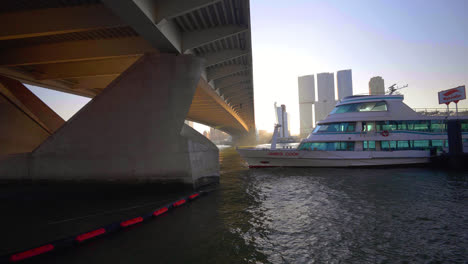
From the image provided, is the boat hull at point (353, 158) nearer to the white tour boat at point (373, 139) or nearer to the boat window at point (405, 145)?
the white tour boat at point (373, 139)

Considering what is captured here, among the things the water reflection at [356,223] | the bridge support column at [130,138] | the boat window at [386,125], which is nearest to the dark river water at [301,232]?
the water reflection at [356,223]

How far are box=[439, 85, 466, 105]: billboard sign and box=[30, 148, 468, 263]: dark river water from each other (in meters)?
16.4

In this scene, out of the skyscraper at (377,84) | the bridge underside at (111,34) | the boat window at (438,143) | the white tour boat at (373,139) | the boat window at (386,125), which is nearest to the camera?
the bridge underside at (111,34)

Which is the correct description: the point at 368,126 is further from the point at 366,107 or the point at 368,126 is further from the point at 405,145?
the point at 405,145

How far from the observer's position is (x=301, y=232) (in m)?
6.82

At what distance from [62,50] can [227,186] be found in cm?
1245

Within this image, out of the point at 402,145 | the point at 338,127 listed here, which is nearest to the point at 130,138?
the point at 338,127

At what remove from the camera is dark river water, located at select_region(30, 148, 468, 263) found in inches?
213

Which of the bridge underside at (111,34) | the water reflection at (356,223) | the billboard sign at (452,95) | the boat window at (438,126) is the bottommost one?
the water reflection at (356,223)

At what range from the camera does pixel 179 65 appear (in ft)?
38.9

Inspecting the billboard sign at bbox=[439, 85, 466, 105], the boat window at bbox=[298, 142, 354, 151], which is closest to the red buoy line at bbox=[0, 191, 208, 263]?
the boat window at bbox=[298, 142, 354, 151]

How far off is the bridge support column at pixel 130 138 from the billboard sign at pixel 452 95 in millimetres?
27413

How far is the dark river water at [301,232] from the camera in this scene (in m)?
5.42

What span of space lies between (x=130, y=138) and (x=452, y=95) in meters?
30.8
